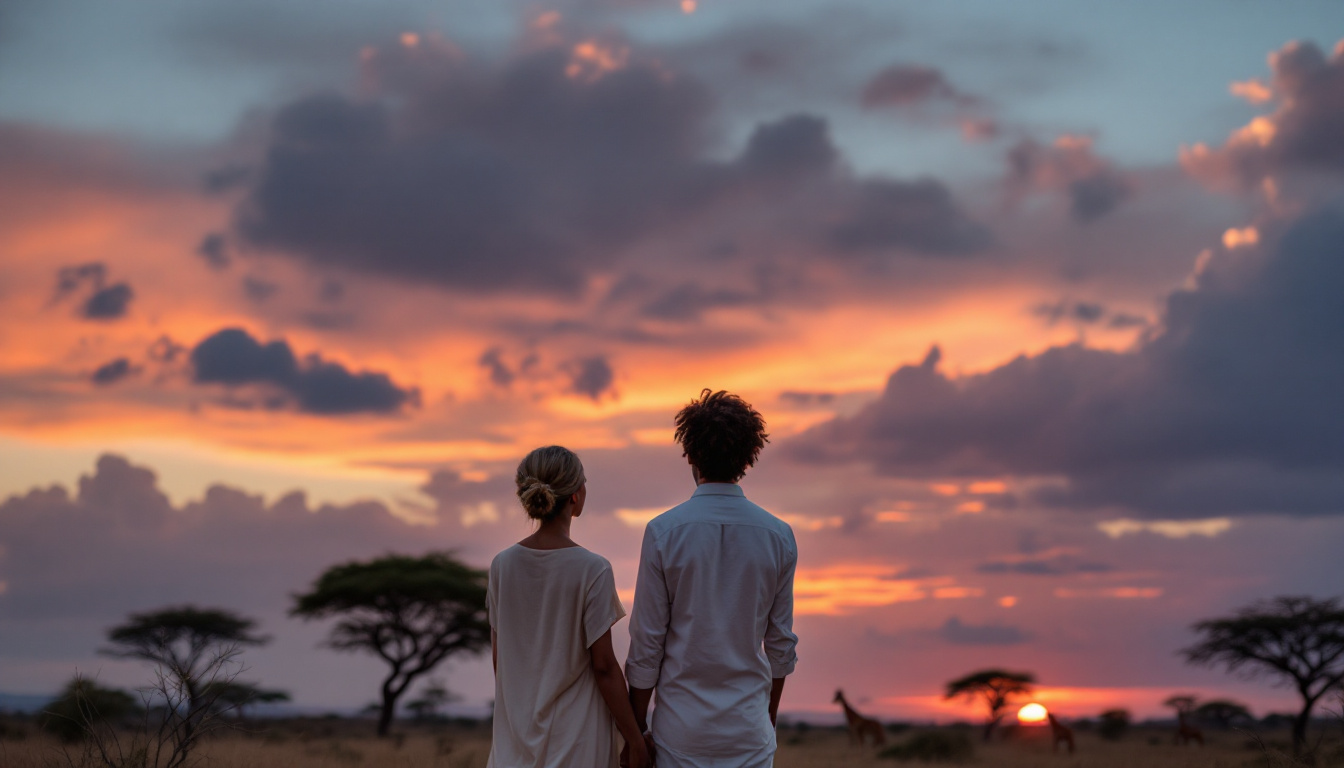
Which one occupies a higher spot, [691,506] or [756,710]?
[691,506]

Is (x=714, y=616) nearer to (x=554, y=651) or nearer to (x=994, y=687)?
(x=554, y=651)

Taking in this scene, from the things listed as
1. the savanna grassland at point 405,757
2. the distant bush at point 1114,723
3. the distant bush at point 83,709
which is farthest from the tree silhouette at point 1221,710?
the distant bush at point 83,709

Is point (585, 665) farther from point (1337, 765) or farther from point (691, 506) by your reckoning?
point (1337, 765)

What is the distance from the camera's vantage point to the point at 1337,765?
57.9 feet

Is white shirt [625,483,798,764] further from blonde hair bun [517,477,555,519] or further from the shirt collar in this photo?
blonde hair bun [517,477,555,519]

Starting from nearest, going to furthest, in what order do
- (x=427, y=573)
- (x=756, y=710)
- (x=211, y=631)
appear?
(x=756, y=710)
(x=427, y=573)
(x=211, y=631)

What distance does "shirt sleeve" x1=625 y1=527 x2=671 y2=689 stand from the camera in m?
4.53

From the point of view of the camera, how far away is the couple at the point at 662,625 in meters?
4.46

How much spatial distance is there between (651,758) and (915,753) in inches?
910

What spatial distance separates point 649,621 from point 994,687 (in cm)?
4295

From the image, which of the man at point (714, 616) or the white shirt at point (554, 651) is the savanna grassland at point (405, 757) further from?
the man at point (714, 616)

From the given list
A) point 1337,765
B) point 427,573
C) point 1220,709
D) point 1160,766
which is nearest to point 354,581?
point 427,573

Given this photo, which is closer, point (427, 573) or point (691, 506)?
point (691, 506)

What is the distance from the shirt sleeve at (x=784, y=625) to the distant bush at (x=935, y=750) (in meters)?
21.5
